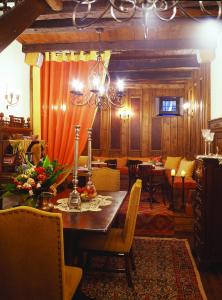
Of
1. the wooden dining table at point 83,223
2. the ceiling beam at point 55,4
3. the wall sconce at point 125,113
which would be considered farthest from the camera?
the wall sconce at point 125,113

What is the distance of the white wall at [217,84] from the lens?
4.80 m

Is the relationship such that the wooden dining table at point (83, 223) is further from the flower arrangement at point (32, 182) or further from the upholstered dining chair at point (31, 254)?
the upholstered dining chair at point (31, 254)

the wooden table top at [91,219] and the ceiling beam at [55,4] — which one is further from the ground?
the ceiling beam at [55,4]

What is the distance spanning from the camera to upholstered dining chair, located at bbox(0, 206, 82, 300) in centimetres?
165

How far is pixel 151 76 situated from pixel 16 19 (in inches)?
218

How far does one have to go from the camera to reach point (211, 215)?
324 cm

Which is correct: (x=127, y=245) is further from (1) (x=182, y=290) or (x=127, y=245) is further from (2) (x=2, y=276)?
(2) (x=2, y=276)

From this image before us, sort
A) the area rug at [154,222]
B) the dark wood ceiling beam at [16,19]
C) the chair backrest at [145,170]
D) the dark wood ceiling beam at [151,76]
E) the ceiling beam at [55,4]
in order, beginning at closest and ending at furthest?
the dark wood ceiling beam at [16,19] → the ceiling beam at [55,4] → the area rug at [154,222] → the chair backrest at [145,170] → the dark wood ceiling beam at [151,76]

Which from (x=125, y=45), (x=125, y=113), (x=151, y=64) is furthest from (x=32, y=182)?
(x=125, y=113)

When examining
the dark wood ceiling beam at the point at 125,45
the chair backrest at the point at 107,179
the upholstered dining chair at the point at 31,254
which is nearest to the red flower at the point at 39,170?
the upholstered dining chair at the point at 31,254

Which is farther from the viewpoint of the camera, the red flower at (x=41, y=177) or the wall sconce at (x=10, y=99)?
the wall sconce at (x=10, y=99)

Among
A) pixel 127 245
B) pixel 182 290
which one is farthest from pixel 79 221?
pixel 182 290

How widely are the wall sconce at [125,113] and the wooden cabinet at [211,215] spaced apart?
6246 millimetres

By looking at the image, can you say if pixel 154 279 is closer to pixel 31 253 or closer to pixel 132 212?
pixel 132 212
